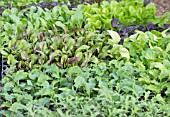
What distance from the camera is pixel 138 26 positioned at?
12.9 feet

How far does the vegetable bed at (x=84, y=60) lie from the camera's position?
2.74 meters

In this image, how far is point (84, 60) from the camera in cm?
341

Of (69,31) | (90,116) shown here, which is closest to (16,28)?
(69,31)

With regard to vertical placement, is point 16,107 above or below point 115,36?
below

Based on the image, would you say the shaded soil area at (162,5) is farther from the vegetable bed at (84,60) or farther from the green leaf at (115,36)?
the green leaf at (115,36)

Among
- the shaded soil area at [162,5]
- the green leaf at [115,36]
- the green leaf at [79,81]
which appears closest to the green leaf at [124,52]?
the green leaf at [115,36]

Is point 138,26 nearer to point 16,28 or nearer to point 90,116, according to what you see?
point 16,28

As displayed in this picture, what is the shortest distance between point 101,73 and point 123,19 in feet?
3.27

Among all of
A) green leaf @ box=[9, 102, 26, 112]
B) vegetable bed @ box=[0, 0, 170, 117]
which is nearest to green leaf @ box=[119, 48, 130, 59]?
vegetable bed @ box=[0, 0, 170, 117]

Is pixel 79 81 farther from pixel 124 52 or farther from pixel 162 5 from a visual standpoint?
pixel 162 5

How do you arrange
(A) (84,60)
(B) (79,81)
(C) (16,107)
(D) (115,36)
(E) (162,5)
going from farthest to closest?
(E) (162,5), (D) (115,36), (A) (84,60), (B) (79,81), (C) (16,107)

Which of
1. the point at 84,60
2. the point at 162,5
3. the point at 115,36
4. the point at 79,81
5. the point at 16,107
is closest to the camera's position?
the point at 16,107

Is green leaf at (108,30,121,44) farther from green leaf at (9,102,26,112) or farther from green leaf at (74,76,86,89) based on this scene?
green leaf at (9,102,26,112)

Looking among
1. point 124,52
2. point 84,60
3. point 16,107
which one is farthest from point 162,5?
point 16,107
